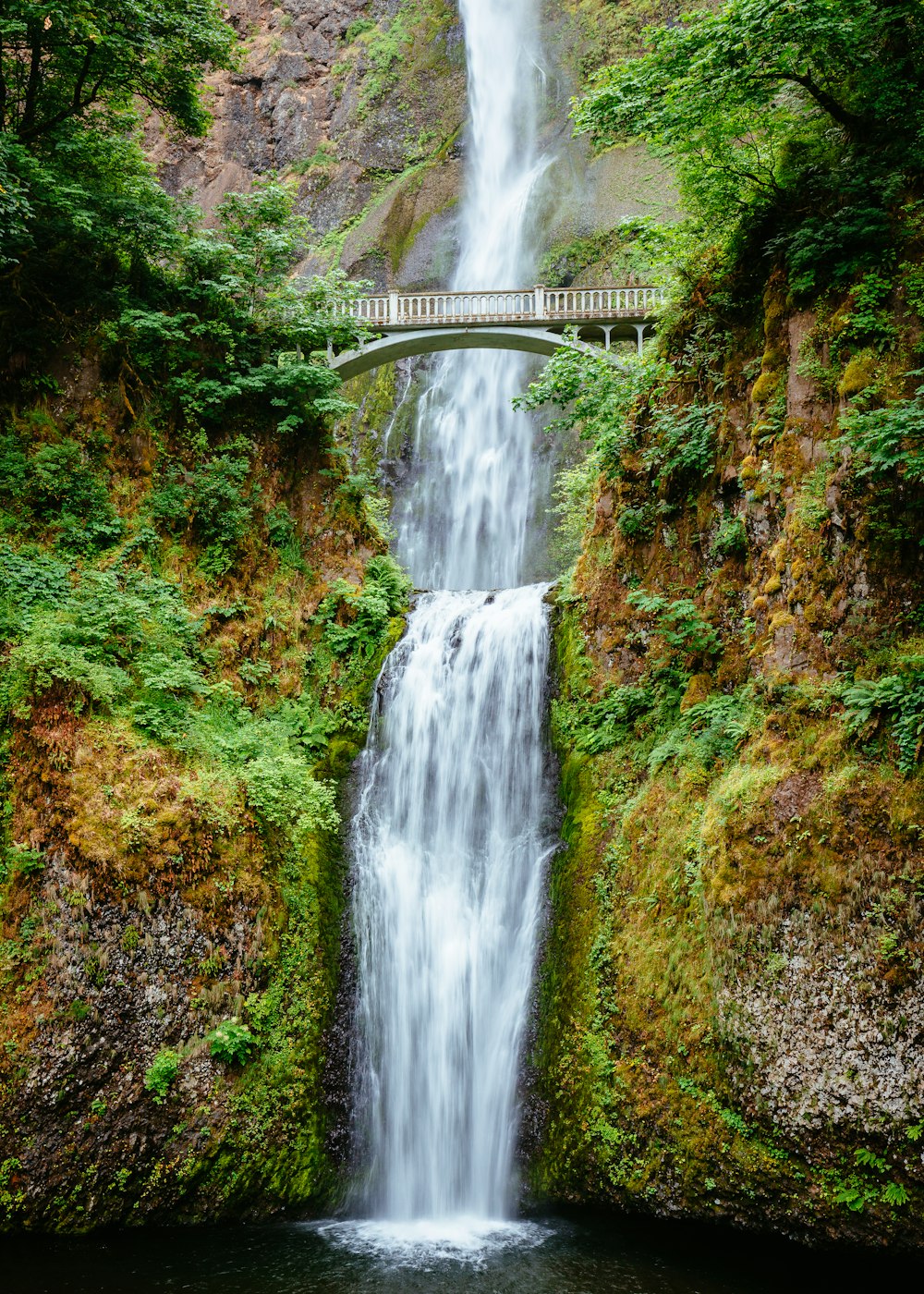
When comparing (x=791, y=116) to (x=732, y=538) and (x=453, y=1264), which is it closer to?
(x=732, y=538)

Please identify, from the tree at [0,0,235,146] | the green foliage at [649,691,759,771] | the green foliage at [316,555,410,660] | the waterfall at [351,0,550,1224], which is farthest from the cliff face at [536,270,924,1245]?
the tree at [0,0,235,146]

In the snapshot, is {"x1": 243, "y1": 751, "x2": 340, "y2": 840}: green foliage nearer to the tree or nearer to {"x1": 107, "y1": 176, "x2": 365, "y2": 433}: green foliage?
{"x1": 107, "y1": 176, "x2": 365, "y2": 433}: green foliage

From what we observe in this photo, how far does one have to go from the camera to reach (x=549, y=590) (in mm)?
11703

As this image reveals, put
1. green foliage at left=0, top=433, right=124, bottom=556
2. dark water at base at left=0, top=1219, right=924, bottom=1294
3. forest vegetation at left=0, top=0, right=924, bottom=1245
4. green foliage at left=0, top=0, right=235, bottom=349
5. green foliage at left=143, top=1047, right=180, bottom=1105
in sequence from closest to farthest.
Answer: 1. dark water at base at left=0, top=1219, right=924, bottom=1294
2. forest vegetation at left=0, top=0, right=924, bottom=1245
3. green foliage at left=143, top=1047, right=180, bottom=1105
4. green foliage at left=0, top=433, right=124, bottom=556
5. green foliage at left=0, top=0, right=235, bottom=349

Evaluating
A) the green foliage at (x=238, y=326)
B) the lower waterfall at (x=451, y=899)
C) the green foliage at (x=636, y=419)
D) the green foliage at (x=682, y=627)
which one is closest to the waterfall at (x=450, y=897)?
the lower waterfall at (x=451, y=899)

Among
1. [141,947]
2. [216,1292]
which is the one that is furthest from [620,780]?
[216,1292]

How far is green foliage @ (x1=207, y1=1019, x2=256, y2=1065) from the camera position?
760cm

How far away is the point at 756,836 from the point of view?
6773mm

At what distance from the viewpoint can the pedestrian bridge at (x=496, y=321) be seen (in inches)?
572

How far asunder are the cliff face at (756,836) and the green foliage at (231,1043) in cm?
285

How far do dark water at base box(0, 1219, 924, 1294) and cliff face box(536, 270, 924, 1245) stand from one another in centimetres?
25

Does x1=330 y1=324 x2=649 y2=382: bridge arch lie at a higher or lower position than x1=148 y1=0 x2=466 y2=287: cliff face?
lower

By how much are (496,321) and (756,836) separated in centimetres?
1122

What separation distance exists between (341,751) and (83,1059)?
4512 mm
